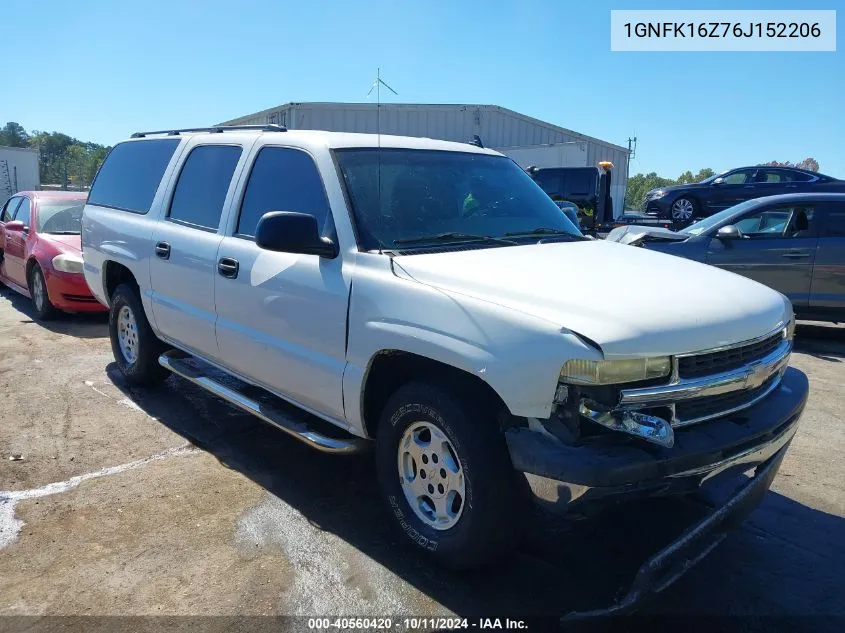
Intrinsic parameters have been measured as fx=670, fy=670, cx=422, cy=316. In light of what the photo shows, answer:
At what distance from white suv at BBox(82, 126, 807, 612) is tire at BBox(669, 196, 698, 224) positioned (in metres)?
13.0

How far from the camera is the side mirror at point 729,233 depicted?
26.6 ft

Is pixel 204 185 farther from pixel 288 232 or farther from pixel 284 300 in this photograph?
pixel 288 232

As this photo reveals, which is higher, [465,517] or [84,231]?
[84,231]

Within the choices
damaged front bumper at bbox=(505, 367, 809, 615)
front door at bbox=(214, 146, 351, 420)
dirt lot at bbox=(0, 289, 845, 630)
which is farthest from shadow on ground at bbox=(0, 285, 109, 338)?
damaged front bumper at bbox=(505, 367, 809, 615)

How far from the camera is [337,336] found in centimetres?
331

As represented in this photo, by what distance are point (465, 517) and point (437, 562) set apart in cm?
38

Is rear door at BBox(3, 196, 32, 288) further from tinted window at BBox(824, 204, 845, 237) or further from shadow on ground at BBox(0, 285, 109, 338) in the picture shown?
tinted window at BBox(824, 204, 845, 237)

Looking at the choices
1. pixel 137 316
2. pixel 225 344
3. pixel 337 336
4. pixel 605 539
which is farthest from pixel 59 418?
pixel 605 539

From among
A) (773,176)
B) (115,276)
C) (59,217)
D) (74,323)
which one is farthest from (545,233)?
(773,176)

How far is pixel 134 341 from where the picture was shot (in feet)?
18.3

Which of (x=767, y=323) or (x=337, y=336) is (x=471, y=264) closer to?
(x=337, y=336)

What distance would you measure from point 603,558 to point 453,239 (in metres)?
1.73

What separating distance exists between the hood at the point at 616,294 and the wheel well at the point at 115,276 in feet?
11.4

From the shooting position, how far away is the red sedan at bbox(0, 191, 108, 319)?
8.07 m
